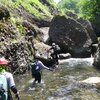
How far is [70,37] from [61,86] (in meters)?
15.6

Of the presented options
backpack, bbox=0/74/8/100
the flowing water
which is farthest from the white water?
backpack, bbox=0/74/8/100

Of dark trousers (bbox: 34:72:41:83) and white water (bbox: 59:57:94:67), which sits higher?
dark trousers (bbox: 34:72:41:83)

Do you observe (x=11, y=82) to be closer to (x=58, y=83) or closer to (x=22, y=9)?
(x=58, y=83)

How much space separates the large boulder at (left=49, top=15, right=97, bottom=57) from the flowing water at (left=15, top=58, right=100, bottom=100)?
7031mm

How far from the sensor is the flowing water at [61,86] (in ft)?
52.6

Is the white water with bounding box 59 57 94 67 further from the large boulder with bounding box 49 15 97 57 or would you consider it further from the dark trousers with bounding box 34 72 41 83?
the dark trousers with bounding box 34 72 41 83

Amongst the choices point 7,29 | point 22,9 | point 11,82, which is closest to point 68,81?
point 7,29

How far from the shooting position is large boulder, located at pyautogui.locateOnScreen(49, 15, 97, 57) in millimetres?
32812

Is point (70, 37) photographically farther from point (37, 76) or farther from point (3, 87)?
point (3, 87)

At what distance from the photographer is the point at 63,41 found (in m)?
33.0

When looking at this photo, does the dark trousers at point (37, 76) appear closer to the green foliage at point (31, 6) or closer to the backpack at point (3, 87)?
the backpack at point (3, 87)

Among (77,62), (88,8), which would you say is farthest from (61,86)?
(88,8)

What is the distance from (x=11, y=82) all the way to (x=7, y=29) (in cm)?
1526

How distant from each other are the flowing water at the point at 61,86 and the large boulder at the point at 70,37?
7031mm
